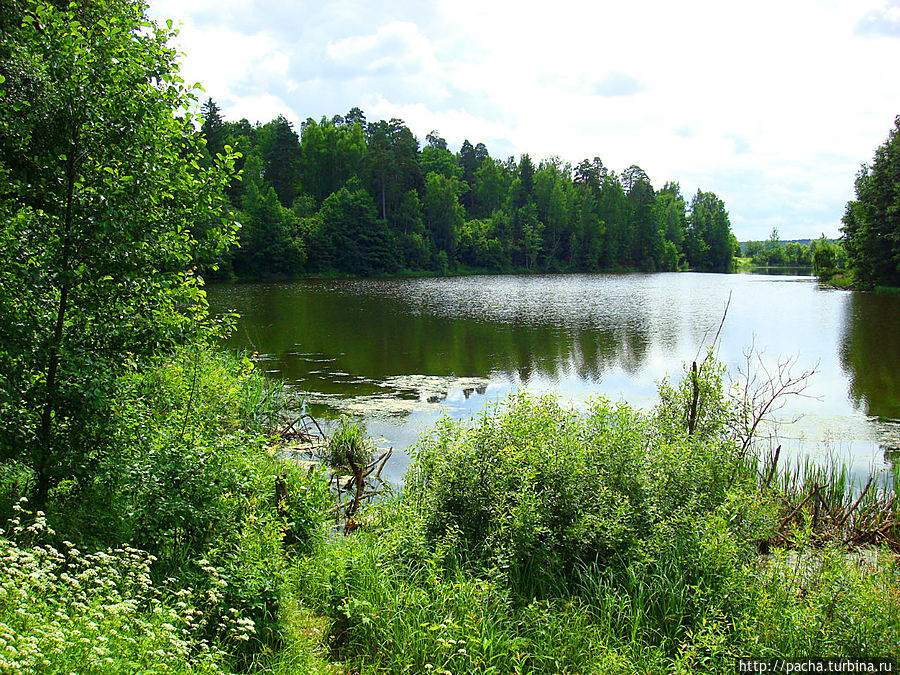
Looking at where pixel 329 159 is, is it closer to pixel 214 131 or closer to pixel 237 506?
pixel 214 131

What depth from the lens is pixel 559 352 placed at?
70.9ft

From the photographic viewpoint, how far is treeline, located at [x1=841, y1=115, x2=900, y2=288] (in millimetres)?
46031

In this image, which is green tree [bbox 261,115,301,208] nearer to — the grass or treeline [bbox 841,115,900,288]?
treeline [bbox 841,115,900,288]

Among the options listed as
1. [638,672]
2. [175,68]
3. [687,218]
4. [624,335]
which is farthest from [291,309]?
[687,218]

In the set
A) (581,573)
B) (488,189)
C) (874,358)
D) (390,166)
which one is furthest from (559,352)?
(488,189)

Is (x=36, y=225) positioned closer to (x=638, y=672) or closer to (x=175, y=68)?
(x=175, y=68)

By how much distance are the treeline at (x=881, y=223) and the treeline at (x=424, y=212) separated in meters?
47.8

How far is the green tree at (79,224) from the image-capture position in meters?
4.70

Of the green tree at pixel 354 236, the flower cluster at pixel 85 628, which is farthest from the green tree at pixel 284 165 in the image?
the flower cluster at pixel 85 628

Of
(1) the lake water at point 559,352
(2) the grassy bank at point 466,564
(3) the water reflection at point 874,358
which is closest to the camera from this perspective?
(2) the grassy bank at point 466,564

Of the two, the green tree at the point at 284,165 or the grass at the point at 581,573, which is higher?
the green tree at the point at 284,165

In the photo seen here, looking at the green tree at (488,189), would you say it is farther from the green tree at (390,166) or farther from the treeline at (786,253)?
the treeline at (786,253)

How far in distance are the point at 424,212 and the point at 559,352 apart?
69610mm

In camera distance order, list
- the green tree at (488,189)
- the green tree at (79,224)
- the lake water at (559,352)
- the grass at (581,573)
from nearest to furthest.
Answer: the grass at (581,573)
the green tree at (79,224)
the lake water at (559,352)
the green tree at (488,189)
